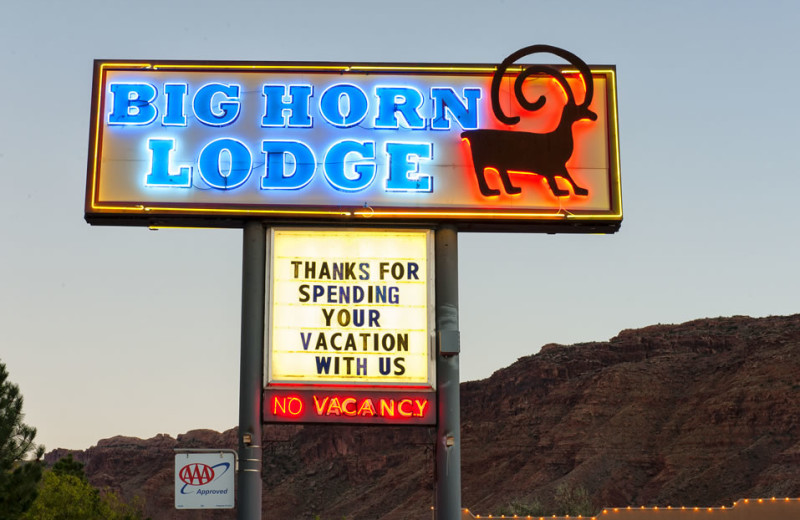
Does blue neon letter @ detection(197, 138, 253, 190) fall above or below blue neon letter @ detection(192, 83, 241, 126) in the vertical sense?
below

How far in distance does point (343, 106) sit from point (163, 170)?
105 inches

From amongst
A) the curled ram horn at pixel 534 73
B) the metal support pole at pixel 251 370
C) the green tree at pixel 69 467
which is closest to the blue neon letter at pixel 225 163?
the metal support pole at pixel 251 370

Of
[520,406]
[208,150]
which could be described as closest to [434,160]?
[208,150]

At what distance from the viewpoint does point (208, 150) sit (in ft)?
53.6

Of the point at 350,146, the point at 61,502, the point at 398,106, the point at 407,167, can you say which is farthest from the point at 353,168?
the point at 61,502

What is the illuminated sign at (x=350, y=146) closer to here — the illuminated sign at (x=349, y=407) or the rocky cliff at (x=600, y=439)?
the illuminated sign at (x=349, y=407)

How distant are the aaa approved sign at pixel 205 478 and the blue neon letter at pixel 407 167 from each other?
4.30 meters

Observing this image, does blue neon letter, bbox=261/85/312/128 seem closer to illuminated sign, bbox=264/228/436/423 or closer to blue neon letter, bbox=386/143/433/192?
blue neon letter, bbox=386/143/433/192

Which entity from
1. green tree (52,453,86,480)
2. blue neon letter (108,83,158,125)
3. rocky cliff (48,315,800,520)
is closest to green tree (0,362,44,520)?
blue neon letter (108,83,158,125)

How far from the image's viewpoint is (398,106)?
16.6 metres

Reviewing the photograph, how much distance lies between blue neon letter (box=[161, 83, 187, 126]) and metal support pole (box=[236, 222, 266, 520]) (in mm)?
1805

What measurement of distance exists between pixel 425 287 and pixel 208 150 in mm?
3555

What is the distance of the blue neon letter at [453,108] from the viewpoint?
16609mm

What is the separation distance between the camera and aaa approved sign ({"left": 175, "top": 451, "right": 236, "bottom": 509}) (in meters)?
15.1
